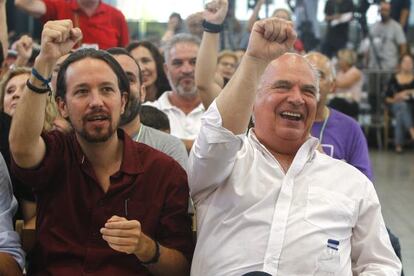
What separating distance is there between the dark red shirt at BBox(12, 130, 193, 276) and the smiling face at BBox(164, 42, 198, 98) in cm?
187

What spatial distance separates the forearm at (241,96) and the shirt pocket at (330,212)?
1.26 ft

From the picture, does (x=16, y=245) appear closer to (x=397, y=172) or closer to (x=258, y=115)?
(x=258, y=115)

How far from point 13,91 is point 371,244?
171cm

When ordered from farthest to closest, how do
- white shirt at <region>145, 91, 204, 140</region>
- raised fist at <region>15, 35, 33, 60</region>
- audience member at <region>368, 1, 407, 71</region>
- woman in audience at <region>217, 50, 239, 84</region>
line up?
audience member at <region>368, 1, 407, 71</region>
woman in audience at <region>217, 50, 239, 84</region>
raised fist at <region>15, 35, 33, 60</region>
white shirt at <region>145, 91, 204, 140</region>

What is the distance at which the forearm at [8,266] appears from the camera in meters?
2.19

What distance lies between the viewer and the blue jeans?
9.95 m

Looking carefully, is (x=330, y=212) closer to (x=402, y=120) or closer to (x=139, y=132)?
(x=139, y=132)

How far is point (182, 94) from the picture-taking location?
13.5ft

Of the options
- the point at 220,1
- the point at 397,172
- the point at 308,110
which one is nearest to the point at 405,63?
the point at 397,172

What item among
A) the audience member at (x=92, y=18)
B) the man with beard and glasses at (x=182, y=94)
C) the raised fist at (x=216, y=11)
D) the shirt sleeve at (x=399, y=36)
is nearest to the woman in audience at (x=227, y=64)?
the audience member at (x=92, y=18)

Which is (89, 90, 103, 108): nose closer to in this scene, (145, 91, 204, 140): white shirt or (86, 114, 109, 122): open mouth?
(86, 114, 109, 122): open mouth

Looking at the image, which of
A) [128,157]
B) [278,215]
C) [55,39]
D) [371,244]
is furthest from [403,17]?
[55,39]

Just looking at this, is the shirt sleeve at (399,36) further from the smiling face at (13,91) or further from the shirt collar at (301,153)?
the shirt collar at (301,153)

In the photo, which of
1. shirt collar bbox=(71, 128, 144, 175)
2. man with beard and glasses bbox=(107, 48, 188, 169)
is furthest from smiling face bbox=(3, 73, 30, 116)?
shirt collar bbox=(71, 128, 144, 175)
